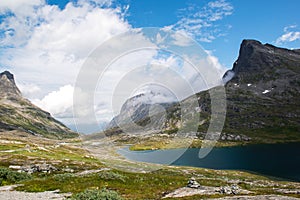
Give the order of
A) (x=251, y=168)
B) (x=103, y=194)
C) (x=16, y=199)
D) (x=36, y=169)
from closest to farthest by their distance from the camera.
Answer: (x=103, y=194)
(x=16, y=199)
(x=36, y=169)
(x=251, y=168)

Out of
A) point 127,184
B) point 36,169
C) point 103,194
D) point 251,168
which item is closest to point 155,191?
point 127,184

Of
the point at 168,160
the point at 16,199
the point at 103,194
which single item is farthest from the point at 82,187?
the point at 168,160

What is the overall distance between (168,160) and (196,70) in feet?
472

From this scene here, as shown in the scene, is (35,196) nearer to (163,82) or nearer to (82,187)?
(82,187)

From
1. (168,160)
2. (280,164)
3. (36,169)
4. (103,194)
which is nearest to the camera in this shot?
(103,194)

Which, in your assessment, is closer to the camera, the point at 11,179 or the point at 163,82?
the point at 11,179

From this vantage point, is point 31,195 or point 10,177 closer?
point 31,195

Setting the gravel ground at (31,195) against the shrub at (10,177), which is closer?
the gravel ground at (31,195)

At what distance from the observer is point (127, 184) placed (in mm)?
42188

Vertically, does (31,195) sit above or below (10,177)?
below

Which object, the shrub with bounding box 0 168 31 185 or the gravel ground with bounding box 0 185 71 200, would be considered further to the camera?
the shrub with bounding box 0 168 31 185

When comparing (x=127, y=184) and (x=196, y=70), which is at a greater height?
(x=196, y=70)

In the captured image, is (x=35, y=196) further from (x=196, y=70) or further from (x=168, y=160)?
(x=168, y=160)

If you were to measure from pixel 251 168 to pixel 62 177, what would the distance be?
110 m
